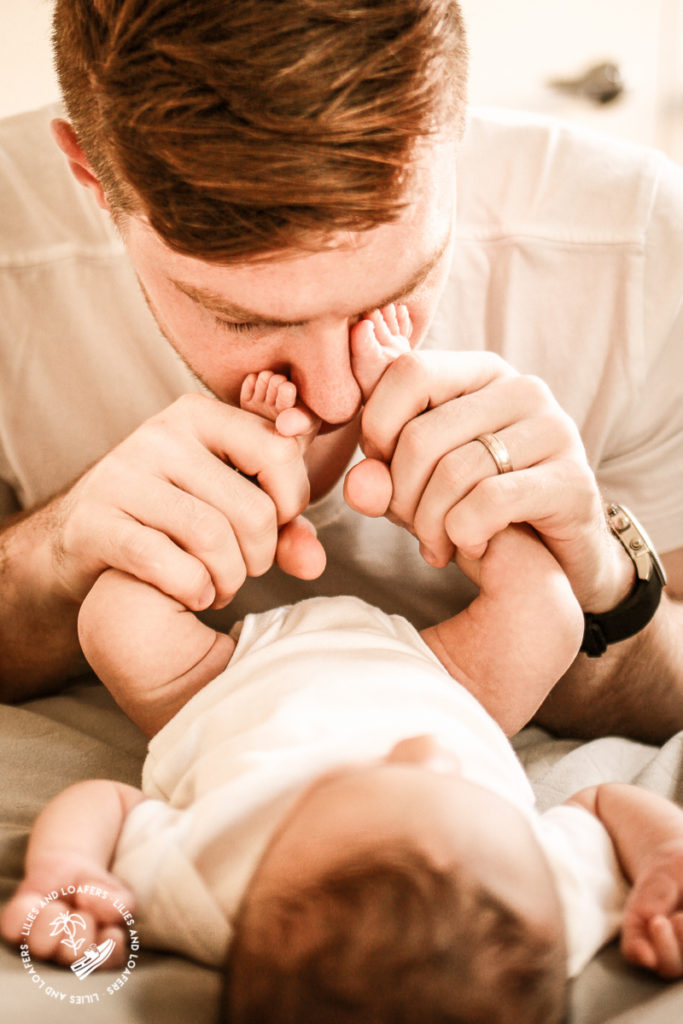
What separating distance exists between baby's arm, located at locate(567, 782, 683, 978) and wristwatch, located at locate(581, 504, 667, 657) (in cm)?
25

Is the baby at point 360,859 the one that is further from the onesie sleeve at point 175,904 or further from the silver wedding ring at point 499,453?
the silver wedding ring at point 499,453

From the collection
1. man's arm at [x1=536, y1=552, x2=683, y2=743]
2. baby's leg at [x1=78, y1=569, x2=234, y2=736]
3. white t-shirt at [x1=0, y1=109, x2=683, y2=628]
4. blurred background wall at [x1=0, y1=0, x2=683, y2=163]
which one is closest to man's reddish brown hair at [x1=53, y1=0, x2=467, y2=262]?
baby's leg at [x1=78, y1=569, x2=234, y2=736]

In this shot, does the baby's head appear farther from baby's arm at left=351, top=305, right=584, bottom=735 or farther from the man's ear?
the man's ear

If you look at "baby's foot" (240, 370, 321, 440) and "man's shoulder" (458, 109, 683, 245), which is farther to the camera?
"man's shoulder" (458, 109, 683, 245)

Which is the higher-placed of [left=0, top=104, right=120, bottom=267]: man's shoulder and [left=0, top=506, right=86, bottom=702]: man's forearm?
[left=0, top=104, right=120, bottom=267]: man's shoulder

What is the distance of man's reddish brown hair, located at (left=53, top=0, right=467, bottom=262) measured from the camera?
1.74ft

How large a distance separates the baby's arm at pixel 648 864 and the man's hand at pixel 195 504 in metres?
0.30

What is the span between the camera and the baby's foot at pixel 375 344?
658 mm

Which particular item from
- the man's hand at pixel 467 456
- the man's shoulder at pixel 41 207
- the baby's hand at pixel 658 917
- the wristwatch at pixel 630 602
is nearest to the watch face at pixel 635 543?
the wristwatch at pixel 630 602

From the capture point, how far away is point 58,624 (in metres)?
0.85

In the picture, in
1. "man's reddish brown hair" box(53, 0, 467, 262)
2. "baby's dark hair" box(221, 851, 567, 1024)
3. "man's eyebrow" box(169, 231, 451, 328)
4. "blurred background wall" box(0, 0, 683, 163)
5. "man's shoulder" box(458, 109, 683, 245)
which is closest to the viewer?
"baby's dark hair" box(221, 851, 567, 1024)

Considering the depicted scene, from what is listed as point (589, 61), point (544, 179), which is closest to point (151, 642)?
point (544, 179)

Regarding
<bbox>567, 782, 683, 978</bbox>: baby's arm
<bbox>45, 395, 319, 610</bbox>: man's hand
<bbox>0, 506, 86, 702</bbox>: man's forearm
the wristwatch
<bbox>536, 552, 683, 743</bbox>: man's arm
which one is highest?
<bbox>45, 395, 319, 610</bbox>: man's hand

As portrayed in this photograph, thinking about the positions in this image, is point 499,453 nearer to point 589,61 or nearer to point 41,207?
point 41,207
